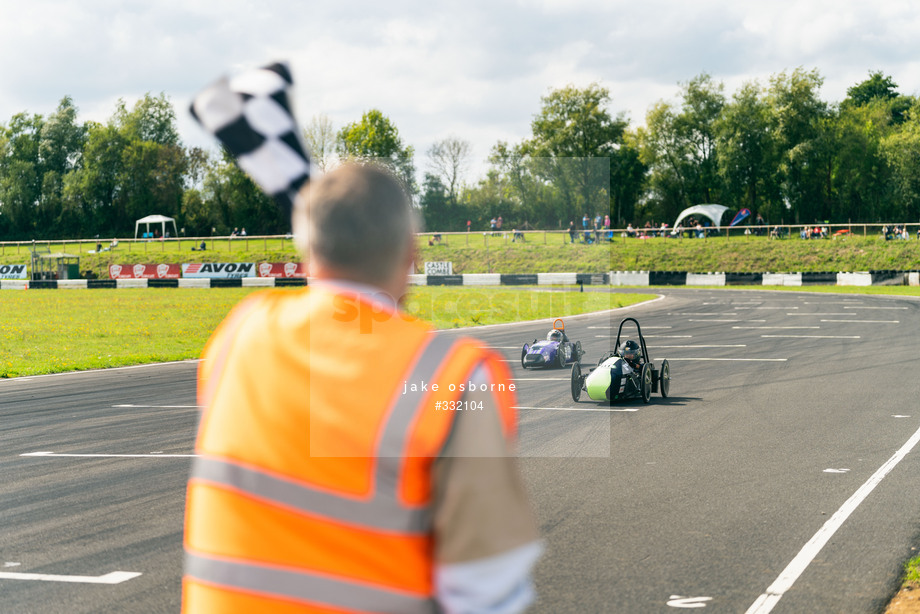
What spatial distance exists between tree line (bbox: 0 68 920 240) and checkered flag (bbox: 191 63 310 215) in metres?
18.3

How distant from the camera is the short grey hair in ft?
5.46

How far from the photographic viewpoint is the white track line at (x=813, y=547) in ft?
14.7

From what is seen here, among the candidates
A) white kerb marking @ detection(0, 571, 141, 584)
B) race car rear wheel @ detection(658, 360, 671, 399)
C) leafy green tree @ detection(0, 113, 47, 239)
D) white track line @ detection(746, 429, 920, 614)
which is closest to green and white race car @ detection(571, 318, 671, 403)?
race car rear wheel @ detection(658, 360, 671, 399)

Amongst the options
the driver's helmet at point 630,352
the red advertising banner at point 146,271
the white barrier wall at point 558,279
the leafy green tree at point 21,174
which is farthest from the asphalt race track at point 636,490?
the leafy green tree at point 21,174

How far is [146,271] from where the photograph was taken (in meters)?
50.4

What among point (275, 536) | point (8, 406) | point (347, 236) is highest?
point (347, 236)

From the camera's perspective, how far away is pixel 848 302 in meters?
31.1

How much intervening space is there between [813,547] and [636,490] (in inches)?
64.9

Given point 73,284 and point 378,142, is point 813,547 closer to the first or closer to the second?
point 378,142

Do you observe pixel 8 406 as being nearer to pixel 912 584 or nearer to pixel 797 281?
pixel 912 584

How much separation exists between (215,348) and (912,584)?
436 centimetres

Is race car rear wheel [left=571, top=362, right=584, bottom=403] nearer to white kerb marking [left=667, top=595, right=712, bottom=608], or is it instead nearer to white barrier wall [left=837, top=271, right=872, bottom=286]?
white kerb marking [left=667, top=595, right=712, bottom=608]

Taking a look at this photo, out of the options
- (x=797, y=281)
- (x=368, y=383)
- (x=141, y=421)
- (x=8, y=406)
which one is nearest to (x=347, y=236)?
(x=368, y=383)

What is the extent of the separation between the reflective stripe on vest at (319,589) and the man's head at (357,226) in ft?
1.83
